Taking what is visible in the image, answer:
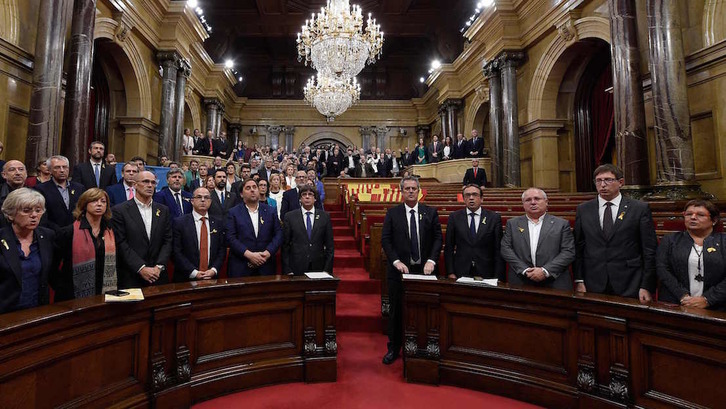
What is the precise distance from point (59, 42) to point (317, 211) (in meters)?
4.77

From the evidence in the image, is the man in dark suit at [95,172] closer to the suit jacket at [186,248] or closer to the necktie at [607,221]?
the suit jacket at [186,248]

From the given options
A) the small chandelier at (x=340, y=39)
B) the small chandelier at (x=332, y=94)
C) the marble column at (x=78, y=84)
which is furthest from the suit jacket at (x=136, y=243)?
the small chandelier at (x=332, y=94)

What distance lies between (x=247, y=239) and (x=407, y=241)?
121cm

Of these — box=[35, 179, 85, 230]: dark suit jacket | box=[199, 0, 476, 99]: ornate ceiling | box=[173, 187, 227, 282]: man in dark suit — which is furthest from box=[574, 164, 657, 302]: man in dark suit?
box=[199, 0, 476, 99]: ornate ceiling

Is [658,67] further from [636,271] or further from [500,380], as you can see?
[500,380]

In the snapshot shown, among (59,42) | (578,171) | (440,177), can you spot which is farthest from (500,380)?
(440,177)

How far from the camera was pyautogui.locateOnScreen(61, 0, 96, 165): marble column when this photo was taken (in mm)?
5613

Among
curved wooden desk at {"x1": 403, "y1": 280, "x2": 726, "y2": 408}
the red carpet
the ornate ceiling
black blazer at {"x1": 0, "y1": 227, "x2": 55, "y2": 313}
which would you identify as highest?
the ornate ceiling

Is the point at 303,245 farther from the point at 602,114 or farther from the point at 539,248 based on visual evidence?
the point at 602,114

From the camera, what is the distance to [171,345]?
215cm

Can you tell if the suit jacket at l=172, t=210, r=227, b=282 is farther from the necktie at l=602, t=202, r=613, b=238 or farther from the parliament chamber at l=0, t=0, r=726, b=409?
the necktie at l=602, t=202, r=613, b=238

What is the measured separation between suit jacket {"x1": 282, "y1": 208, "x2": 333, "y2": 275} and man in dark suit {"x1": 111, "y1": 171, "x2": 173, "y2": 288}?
0.82 m

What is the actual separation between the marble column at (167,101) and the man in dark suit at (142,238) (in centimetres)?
725

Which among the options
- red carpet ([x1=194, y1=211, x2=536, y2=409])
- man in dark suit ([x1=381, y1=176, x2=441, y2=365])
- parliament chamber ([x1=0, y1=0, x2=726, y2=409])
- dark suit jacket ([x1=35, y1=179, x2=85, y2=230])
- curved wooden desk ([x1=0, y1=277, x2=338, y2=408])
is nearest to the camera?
curved wooden desk ([x1=0, y1=277, x2=338, y2=408])
